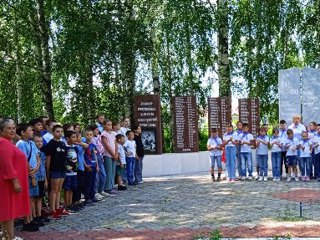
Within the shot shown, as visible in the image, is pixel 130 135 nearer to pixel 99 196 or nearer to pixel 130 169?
pixel 130 169

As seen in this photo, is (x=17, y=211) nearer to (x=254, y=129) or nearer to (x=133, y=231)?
(x=133, y=231)

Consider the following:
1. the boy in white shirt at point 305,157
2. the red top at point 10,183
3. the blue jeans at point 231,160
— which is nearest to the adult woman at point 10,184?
the red top at point 10,183

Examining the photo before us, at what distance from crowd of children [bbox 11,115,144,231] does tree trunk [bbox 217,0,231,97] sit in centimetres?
635

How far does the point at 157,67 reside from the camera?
18.7 meters

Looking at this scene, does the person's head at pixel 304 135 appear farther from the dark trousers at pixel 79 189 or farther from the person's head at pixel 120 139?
the dark trousers at pixel 79 189

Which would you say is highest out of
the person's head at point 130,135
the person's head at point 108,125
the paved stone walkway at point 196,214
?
the person's head at point 108,125

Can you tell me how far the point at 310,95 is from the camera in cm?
1563

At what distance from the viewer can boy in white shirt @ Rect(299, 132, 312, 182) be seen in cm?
1270

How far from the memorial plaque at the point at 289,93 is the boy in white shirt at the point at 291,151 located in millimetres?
2680

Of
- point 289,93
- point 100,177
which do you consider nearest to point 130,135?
point 100,177

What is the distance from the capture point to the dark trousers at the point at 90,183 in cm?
948

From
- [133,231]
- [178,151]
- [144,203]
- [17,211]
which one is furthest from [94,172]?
[178,151]

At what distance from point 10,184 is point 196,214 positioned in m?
3.33

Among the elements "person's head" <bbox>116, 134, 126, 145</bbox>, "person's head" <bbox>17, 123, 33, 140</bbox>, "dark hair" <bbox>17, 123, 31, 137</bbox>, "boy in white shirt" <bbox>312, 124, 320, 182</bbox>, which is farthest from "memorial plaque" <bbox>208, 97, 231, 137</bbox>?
"person's head" <bbox>17, 123, 33, 140</bbox>
